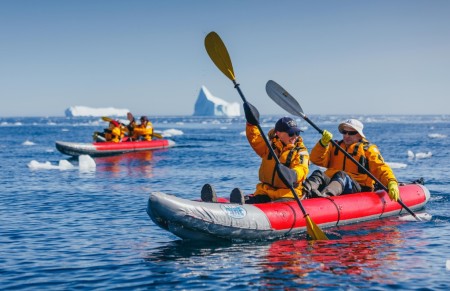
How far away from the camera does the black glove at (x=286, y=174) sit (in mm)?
8297

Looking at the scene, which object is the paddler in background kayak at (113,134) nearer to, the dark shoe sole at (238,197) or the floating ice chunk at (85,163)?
the floating ice chunk at (85,163)

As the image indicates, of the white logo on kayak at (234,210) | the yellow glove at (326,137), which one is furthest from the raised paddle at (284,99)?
the white logo on kayak at (234,210)

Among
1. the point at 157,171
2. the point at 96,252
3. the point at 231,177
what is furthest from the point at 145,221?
the point at 157,171

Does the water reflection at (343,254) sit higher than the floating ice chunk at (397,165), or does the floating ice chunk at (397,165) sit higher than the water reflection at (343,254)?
the floating ice chunk at (397,165)

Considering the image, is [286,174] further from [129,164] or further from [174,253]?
[129,164]

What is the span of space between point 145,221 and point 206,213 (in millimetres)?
2839

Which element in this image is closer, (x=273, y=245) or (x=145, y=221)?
(x=273, y=245)

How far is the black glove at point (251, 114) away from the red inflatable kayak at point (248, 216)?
1.31 meters

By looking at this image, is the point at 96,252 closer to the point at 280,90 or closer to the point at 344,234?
the point at 344,234

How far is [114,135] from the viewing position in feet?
84.6

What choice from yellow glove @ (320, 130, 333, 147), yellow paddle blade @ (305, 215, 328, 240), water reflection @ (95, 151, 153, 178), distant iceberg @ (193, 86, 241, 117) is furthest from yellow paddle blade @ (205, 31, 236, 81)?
distant iceberg @ (193, 86, 241, 117)

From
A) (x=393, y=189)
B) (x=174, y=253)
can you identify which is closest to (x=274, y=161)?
(x=174, y=253)

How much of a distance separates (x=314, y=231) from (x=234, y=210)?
1363 mm

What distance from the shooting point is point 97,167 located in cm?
2044
